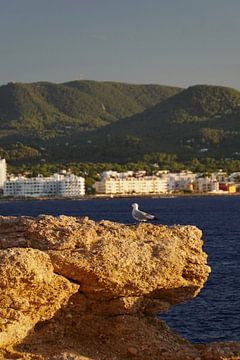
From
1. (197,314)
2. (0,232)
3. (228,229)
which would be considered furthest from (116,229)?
(228,229)

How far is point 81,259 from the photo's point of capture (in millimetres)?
12883

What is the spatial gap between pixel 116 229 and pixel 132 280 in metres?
1.17

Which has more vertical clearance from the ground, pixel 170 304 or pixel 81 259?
pixel 81 259

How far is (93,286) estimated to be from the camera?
1324 cm

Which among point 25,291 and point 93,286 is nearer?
point 25,291

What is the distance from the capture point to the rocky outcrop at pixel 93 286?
12.5 metres

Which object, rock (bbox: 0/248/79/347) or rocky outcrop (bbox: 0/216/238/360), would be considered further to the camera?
rocky outcrop (bbox: 0/216/238/360)

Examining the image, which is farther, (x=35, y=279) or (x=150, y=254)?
(x=150, y=254)

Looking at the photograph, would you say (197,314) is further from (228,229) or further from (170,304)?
(228,229)

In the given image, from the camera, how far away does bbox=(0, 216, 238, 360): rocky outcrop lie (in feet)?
41.0

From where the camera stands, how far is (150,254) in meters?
13.5

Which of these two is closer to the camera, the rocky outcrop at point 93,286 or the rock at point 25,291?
the rock at point 25,291

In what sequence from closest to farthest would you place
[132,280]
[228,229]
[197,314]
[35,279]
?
[35,279] → [132,280] → [197,314] → [228,229]

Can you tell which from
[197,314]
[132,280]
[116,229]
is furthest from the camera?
[197,314]
